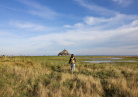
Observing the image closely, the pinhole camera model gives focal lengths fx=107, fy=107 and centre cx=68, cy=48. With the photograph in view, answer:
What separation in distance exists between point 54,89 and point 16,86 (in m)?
2.78

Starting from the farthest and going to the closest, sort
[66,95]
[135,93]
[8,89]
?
[8,89] < [66,95] < [135,93]

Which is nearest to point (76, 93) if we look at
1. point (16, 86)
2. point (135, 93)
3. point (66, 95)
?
point (66, 95)

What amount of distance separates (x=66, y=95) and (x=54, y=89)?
1029 mm

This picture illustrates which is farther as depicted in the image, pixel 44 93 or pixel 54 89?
pixel 54 89

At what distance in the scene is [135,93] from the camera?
19.5ft

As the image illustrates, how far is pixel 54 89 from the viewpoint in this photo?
275 inches

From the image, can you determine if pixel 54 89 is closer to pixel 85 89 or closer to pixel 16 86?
pixel 85 89

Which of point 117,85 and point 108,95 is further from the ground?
point 117,85

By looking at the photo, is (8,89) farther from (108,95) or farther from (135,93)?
(135,93)

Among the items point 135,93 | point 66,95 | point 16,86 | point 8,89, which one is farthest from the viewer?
point 16,86

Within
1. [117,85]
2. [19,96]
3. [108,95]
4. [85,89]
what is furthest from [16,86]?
[117,85]

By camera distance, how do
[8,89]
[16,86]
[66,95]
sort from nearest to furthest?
1. [66,95]
2. [8,89]
3. [16,86]

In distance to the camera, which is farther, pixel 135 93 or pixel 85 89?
pixel 85 89

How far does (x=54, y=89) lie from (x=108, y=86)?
3639 mm
